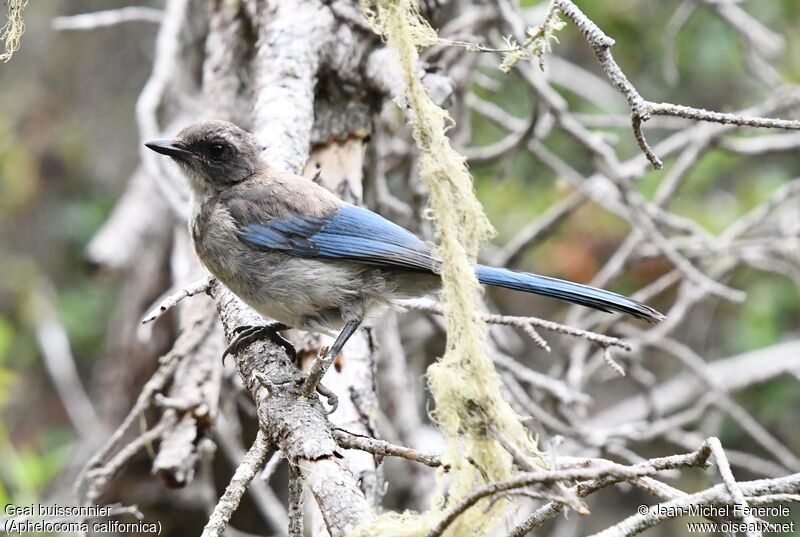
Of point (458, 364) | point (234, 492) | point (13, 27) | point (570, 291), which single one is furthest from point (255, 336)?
point (458, 364)

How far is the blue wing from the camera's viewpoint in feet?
12.0

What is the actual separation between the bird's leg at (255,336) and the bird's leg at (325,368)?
0.80 feet

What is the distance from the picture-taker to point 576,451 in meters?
4.80

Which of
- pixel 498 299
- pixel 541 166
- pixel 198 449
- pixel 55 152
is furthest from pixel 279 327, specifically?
pixel 55 152

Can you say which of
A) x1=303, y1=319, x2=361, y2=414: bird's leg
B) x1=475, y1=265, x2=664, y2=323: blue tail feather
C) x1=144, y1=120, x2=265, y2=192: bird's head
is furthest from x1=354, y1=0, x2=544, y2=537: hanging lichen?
x1=144, y1=120, x2=265, y2=192: bird's head

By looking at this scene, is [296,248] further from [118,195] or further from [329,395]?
[118,195]

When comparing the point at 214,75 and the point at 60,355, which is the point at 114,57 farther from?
the point at 214,75

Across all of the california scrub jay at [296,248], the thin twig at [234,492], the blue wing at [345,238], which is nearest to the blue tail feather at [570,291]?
the california scrub jay at [296,248]

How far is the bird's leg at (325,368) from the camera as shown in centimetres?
273

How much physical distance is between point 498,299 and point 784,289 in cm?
208

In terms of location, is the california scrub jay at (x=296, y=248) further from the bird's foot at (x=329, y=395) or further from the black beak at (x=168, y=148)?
the bird's foot at (x=329, y=395)

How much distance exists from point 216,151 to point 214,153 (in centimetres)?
2

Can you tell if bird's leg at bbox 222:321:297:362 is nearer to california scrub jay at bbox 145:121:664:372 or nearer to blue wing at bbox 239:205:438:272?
california scrub jay at bbox 145:121:664:372

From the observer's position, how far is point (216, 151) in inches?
155
